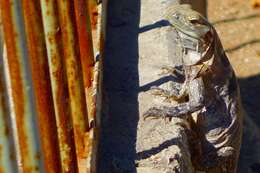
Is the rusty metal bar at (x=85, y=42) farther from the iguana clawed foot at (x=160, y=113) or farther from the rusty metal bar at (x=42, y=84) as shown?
the rusty metal bar at (x=42, y=84)

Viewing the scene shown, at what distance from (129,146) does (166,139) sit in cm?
17

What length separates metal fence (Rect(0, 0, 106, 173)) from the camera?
3.04m

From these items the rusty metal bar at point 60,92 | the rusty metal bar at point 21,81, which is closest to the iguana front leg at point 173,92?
the rusty metal bar at point 60,92

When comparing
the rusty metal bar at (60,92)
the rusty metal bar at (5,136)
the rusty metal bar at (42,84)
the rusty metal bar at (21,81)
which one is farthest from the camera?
the rusty metal bar at (60,92)

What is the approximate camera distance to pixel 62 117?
3.72 metres

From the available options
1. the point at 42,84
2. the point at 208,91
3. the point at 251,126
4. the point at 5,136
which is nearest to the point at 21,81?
the point at 5,136

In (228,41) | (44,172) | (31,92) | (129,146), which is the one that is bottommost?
(228,41)

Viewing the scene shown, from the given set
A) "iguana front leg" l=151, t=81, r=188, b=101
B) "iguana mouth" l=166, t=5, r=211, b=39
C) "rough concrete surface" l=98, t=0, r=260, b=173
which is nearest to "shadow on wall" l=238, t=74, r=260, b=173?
"rough concrete surface" l=98, t=0, r=260, b=173

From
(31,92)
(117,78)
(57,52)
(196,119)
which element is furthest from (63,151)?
(196,119)

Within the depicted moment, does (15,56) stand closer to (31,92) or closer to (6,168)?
(31,92)

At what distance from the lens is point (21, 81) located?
10.1 feet

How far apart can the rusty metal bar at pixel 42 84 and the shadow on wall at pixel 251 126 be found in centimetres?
228

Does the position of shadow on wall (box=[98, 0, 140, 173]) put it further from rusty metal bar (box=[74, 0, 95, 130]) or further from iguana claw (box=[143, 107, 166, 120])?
rusty metal bar (box=[74, 0, 95, 130])

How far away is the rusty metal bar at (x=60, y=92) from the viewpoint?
367 cm
